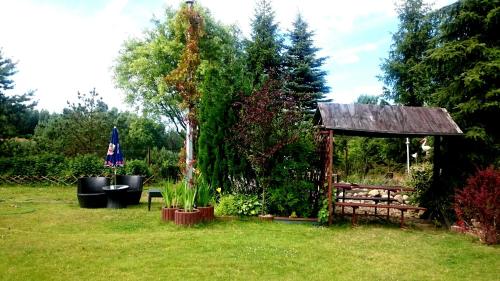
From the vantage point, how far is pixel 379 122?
1009 centimetres

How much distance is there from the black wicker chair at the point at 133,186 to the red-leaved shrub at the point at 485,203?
9.01m

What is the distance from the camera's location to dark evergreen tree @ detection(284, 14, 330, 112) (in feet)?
89.7

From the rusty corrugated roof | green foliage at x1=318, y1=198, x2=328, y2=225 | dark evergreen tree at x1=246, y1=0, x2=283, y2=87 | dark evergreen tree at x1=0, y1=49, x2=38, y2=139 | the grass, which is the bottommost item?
the grass

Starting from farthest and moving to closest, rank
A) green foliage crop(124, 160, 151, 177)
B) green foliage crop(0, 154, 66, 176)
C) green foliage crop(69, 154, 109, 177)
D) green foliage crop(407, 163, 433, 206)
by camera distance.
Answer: green foliage crop(124, 160, 151, 177)
green foliage crop(0, 154, 66, 176)
green foliage crop(69, 154, 109, 177)
green foliage crop(407, 163, 433, 206)

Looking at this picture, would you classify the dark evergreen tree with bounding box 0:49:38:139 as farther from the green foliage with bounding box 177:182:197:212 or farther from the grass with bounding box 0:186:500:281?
the green foliage with bounding box 177:182:197:212

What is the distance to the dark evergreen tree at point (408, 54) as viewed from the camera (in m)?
24.8

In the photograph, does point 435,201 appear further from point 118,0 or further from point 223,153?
point 118,0

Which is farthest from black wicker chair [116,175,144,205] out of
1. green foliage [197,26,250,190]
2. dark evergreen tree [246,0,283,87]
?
dark evergreen tree [246,0,283,87]

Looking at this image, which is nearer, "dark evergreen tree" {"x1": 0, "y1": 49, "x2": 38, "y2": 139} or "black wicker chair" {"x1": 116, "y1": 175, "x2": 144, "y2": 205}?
"black wicker chair" {"x1": 116, "y1": 175, "x2": 144, "y2": 205}

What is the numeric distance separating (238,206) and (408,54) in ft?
65.0

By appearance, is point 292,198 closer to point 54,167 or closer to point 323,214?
point 323,214

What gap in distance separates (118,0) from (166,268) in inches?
396

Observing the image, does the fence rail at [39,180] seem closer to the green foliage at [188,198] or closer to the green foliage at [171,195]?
the green foliage at [171,195]

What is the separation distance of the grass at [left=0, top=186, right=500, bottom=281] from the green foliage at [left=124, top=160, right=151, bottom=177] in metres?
8.21
